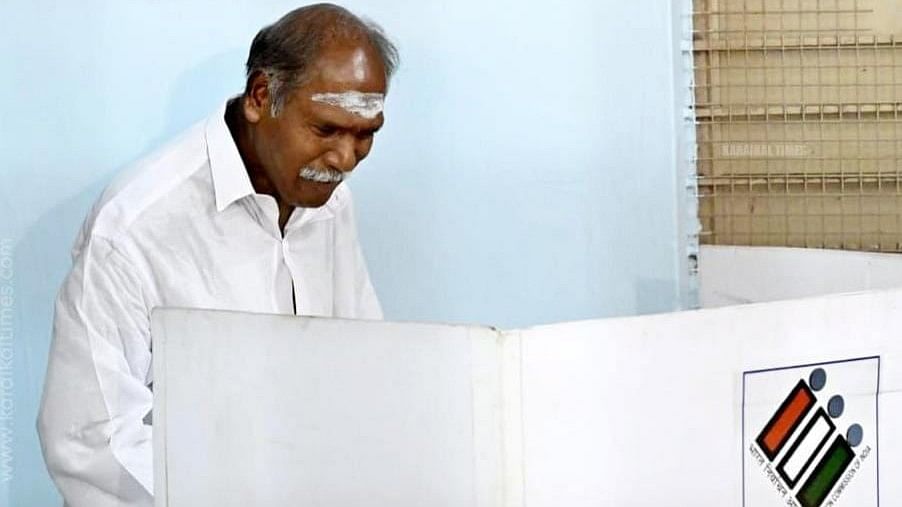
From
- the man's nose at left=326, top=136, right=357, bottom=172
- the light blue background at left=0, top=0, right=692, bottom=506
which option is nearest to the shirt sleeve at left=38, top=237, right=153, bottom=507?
the man's nose at left=326, top=136, right=357, bottom=172

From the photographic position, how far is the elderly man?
148 centimetres

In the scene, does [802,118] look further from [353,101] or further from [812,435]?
[812,435]

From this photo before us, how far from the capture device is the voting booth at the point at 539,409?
1010 mm

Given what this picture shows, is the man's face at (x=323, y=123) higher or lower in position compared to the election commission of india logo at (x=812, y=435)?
higher

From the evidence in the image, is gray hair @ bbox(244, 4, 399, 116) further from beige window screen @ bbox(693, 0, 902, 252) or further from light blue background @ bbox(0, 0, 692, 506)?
beige window screen @ bbox(693, 0, 902, 252)

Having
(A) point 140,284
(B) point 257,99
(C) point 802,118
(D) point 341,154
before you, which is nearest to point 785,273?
(C) point 802,118

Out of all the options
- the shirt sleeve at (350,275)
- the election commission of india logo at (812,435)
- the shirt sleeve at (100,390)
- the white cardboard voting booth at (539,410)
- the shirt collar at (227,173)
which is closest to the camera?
the white cardboard voting booth at (539,410)

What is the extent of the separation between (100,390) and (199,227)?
0.78 ft

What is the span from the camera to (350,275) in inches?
72.1

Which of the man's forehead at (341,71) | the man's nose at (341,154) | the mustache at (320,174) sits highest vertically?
the man's forehead at (341,71)

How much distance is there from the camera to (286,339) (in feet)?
3.60

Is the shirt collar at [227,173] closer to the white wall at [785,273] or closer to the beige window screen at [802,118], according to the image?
the white wall at [785,273]

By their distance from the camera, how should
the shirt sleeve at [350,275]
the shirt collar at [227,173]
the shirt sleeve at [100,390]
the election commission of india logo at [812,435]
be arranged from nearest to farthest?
the election commission of india logo at [812,435]
the shirt sleeve at [100,390]
the shirt collar at [227,173]
the shirt sleeve at [350,275]

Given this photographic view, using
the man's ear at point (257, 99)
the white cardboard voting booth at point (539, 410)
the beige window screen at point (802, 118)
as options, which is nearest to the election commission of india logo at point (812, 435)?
the white cardboard voting booth at point (539, 410)
